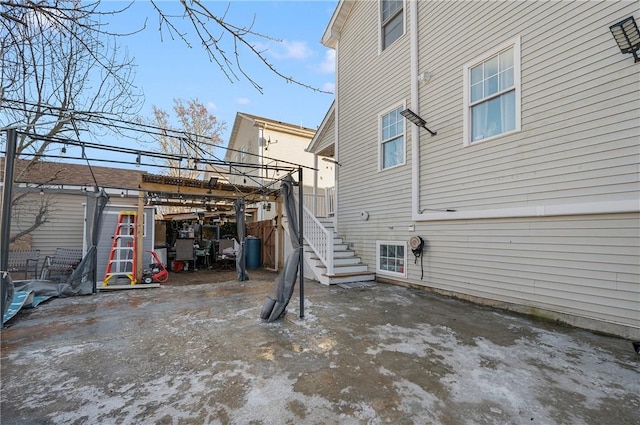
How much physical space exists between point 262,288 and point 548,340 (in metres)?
5.32

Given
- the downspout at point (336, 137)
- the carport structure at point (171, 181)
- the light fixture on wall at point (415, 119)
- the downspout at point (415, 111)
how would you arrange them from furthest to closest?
the downspout at point (336, 137)
the downspout at point (415, 111)
the light fixture on wall at point (415, 119)
the carport structure at point (171, 181)

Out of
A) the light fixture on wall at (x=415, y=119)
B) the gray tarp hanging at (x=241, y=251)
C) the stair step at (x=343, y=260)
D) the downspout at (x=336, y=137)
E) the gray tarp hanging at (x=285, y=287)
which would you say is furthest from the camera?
the downspout at (x=336, y=137)

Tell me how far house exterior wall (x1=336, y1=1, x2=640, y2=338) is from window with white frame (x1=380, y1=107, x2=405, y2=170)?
0.88 feet

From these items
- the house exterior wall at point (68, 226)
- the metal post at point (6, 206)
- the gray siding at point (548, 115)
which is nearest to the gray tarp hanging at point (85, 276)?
the house exterior wall at point (68, 226)

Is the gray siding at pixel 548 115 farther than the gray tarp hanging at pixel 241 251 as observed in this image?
No

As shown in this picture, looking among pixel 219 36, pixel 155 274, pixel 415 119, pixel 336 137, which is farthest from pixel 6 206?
pixel 336 137

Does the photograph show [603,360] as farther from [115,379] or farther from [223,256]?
[223,256]

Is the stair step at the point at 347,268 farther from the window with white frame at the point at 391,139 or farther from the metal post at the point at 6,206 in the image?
the metal post at the point at 6,206

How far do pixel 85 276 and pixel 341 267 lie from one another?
5660mm

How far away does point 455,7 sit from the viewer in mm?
5457

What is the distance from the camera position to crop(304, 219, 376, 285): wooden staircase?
22.6 feet

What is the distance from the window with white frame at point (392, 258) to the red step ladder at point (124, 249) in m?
6.23

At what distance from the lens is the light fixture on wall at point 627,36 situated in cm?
309

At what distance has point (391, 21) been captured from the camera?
7055 mm
